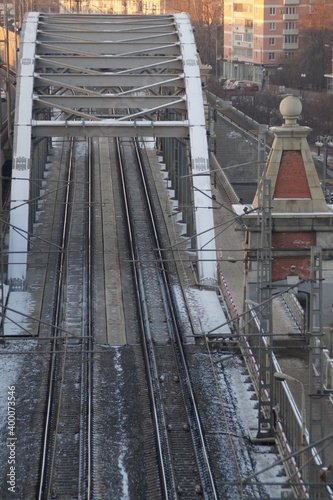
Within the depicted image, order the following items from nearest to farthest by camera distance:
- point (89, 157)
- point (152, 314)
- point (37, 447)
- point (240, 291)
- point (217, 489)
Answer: point (217, 489), point (37, 447), point (152, 314), point (240, 291), point (89, 157)

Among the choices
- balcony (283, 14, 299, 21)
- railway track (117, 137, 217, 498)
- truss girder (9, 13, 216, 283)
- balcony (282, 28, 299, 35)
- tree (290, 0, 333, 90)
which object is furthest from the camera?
balcony (282, 28, 299, 35)

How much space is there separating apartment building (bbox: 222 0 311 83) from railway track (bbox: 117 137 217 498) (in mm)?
64364

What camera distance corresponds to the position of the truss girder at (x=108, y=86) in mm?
30922

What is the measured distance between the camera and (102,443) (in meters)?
19.4

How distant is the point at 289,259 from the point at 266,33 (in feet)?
252

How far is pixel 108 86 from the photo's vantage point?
35906mm

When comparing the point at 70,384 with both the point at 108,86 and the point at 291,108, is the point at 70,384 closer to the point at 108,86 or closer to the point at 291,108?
the point at 291,108

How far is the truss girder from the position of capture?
30.9 metres

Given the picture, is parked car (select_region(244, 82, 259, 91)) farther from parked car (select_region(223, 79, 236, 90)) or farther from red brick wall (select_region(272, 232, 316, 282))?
red brick wall (select_region(272, 232, 316, 282))

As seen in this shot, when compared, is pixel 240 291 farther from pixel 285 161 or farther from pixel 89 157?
pixel 89 157

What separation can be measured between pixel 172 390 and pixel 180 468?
3.74m

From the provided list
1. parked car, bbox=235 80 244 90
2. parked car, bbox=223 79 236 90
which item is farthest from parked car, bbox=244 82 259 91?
parked car, bbox=223 79 236 90

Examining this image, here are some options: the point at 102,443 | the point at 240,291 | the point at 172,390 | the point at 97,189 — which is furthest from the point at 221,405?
the point at 97,189

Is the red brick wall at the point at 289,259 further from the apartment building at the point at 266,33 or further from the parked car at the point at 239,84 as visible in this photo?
the apartment building at the point at 266,33
